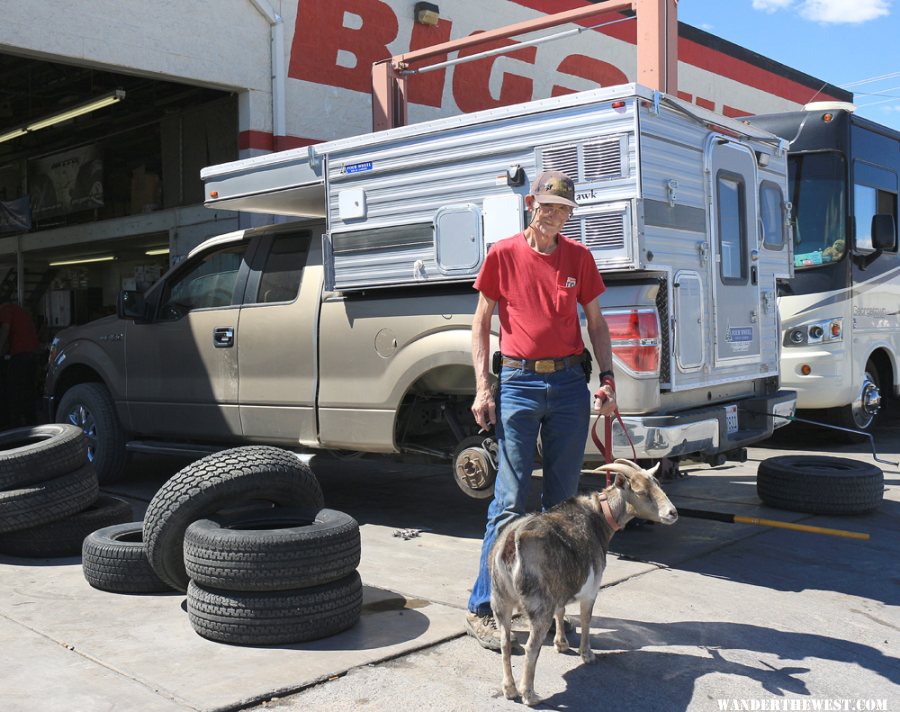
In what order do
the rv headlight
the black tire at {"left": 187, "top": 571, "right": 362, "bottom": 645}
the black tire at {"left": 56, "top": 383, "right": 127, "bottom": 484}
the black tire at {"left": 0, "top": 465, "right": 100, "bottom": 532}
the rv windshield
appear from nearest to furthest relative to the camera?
1. the black tire at {"left": 187, "top": 571, "right": 362, "bottom": 645}
2. the black tire at {"left": 0, "top": 465, "right": 100, "bottom": 532}
3. the black tire at {"left": 56, "top": 383, "right": 127, "bottom": 484}
4. the rv headlight
5. the rv windshield

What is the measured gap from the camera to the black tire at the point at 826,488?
6.70 m

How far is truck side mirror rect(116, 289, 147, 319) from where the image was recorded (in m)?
7.64

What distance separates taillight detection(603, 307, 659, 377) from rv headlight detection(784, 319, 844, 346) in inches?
198

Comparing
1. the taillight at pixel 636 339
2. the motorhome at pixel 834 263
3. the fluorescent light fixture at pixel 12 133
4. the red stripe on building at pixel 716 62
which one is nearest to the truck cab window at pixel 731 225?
the taillight at pixel 636 339

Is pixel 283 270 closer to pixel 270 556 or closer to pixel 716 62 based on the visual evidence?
pixel 270 556

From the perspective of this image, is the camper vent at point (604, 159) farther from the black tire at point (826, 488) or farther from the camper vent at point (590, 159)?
the black tire at point (826, 488)

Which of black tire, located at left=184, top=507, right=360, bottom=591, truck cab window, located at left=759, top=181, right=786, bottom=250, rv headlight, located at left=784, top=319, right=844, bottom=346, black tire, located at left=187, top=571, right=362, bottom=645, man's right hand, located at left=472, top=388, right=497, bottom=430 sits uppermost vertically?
truck cab window, located at left=759, top=181, right=786, bottom=250

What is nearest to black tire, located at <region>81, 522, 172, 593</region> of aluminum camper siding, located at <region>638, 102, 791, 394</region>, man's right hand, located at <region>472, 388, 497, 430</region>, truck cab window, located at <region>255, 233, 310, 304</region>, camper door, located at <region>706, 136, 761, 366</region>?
man's right hand, located at <region>472, 388, 497, 430</region>

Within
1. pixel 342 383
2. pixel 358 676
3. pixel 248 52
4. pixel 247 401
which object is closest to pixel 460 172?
pixel 342 383

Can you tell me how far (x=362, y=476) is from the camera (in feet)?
28.9

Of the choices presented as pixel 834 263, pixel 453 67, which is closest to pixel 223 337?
pixel 834 263

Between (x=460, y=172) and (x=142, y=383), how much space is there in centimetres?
352

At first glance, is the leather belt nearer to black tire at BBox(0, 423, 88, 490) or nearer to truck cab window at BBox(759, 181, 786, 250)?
black tire at BBox(0, 423, 88, 490)

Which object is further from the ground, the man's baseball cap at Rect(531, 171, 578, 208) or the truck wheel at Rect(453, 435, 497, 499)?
the man's baseball cap at Rect(531, 171, 578, 208)
